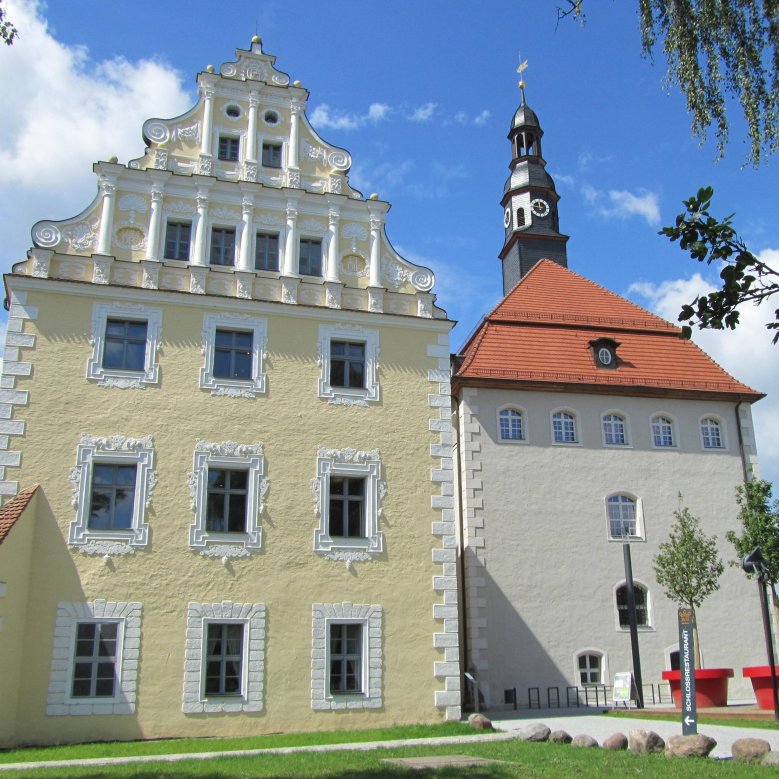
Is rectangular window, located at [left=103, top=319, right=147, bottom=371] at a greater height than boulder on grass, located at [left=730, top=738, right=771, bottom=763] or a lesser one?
greater

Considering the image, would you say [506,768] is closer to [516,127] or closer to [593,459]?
[593,459]

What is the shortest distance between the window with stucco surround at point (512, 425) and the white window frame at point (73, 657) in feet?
37.5

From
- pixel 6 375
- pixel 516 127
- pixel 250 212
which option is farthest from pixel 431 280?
pixel 516 127

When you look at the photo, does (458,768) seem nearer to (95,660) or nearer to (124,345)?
(95,660)

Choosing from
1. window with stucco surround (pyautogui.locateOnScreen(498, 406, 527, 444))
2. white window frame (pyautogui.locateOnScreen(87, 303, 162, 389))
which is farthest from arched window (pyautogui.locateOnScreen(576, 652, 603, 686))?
white window frame (pyautogui.locateOnScreen(87, 303, 162, 389))

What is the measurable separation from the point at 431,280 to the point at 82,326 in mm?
7865

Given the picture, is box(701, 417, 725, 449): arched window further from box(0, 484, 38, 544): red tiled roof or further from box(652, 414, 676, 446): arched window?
box(0, 484, 38, 544): red tiled roof

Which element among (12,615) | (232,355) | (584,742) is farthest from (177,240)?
(584,742)

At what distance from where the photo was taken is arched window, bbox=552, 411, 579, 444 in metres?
23.7

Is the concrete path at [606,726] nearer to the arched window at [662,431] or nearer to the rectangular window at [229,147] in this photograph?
the arched window at [662,431]

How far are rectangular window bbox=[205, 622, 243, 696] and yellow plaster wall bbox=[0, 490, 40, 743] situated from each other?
3313 millimetres

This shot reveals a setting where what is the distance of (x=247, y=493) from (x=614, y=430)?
39.4 feet

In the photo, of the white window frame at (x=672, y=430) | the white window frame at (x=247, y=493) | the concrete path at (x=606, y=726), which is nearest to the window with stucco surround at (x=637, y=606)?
the concrete path at (x=606, y=726)

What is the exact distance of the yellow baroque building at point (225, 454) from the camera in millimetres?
15375
